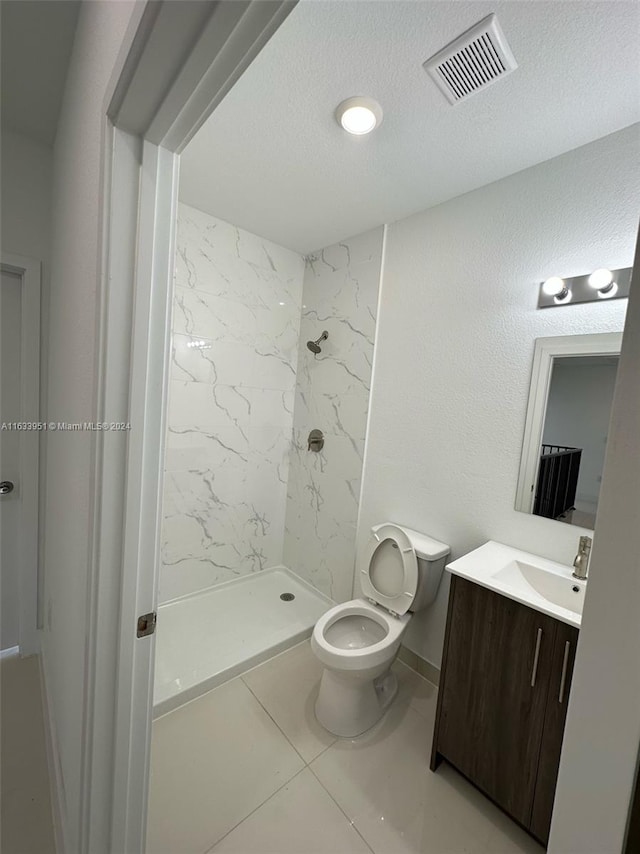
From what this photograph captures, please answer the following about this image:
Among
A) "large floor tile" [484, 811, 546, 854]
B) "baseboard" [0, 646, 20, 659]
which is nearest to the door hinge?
"large floor tile" [484, 811, 546, 854]

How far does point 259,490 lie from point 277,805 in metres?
1.69

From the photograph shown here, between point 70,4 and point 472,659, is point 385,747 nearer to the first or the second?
point 472,659

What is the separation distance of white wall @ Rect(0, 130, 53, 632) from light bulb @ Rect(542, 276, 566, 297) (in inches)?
91.9

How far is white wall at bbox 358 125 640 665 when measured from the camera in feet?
4.60

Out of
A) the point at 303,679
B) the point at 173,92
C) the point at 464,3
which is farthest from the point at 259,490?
Answer: the point at 464,3

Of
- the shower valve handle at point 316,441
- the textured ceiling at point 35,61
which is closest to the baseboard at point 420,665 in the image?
the shower valve handle at point 316,441

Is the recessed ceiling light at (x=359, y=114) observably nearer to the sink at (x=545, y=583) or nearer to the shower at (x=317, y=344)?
the shower at (x=317, y=344)

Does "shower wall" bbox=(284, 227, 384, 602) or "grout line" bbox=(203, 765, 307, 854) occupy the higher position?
"shower wall" bbox=(284, 227, 384, 602)

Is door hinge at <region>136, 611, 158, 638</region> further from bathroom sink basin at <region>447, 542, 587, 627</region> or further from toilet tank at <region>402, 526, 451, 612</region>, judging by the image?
toilet tank at <region>402, 526, 451, 612</region>

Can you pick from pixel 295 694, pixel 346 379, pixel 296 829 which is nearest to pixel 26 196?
pixel 346 379

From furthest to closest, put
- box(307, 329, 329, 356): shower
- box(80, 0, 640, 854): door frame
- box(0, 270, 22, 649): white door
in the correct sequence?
box(307, 329, 329, 356): shower → box(0, 270, 22, 649): white door → box(80, 0, 640, 854): door frame

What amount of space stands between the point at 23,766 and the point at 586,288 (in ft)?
9.32

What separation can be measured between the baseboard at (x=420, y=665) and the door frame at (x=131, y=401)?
1.48 meters

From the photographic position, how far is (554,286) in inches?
57.7
